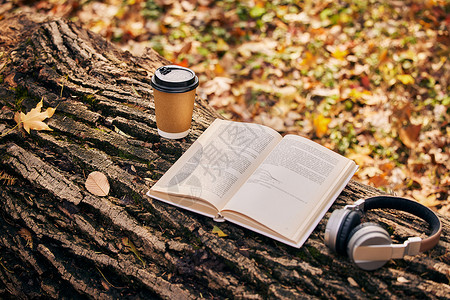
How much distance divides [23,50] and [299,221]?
198 centimetres

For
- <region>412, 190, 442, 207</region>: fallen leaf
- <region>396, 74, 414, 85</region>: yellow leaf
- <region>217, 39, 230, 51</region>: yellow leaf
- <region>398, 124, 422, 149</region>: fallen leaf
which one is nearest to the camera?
<region>412, 190, 442, 207</region>: fallen leaf

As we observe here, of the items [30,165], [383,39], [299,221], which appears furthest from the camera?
[383,39]

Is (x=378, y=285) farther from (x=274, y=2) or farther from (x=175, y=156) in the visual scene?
(x=274, y=2)

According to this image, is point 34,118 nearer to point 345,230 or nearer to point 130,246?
point 130,246

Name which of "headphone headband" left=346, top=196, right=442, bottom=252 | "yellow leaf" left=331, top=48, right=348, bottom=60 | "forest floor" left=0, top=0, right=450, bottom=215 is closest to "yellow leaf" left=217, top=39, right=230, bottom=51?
"forest floor" left=0, top=0, right=450, bottom=215

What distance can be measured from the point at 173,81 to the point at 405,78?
7.12ft

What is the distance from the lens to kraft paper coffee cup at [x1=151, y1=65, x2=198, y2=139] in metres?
1.62

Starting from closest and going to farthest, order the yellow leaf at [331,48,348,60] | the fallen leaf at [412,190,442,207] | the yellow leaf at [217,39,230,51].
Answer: the fallen leaf at [412,190,442,207], the yellow leaf at [331,48,348,60], the yellow leaf at [217,39,230,51]

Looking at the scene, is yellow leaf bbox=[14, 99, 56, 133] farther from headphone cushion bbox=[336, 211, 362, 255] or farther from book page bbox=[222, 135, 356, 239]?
headphone cushion bbox=[336, 211, 362, 255]

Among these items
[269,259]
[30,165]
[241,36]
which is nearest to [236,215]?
[269,259]

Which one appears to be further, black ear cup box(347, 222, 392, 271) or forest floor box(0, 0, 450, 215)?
forest floor box(0, 0, 450, 215)

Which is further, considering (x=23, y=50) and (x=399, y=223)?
(x=23, y=50)

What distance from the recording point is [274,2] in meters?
3.79

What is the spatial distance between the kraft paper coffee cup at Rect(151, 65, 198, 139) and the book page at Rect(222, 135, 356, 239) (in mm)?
442
